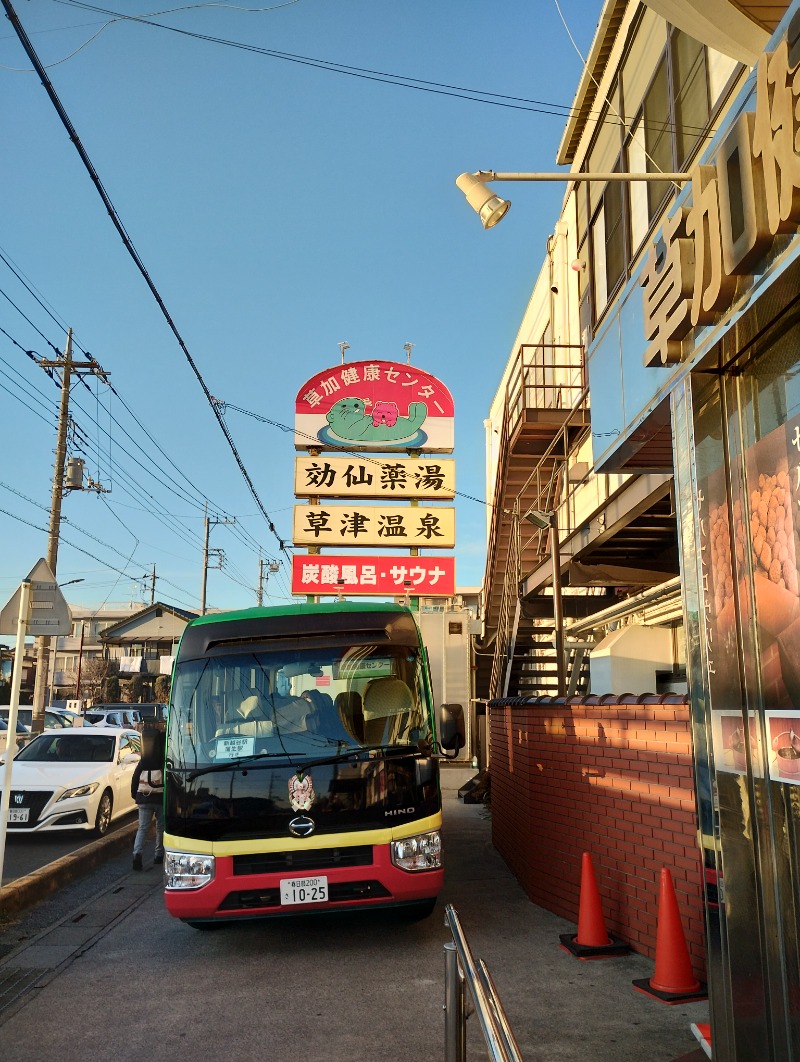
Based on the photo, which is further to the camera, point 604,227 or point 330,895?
point 604,227

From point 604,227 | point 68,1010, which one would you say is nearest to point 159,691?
point 604,227

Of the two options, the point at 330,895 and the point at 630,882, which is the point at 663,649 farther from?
the point at 330,895

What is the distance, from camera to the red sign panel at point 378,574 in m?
19.2

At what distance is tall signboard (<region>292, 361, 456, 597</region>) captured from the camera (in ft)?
63.2

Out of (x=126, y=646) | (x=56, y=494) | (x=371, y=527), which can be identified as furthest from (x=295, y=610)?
(x=126, y=646)

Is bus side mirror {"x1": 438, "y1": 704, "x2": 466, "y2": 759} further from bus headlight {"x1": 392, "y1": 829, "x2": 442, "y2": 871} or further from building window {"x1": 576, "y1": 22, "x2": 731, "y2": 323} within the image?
building window {"x1": 576, "y1": 22, "x2": 731, "y2": 323}

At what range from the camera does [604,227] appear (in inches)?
511

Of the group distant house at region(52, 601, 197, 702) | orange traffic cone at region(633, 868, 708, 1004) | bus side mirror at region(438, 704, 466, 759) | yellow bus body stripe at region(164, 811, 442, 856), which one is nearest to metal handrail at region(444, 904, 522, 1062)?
orange traffic cone at region(633, 868, 708, 1004)

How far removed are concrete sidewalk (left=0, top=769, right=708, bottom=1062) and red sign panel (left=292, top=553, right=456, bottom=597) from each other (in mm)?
11643

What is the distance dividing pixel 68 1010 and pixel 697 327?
17.6 ft

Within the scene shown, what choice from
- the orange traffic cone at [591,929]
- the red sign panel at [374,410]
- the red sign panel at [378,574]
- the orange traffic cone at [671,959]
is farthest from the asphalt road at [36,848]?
the red sign panel at [374,410]

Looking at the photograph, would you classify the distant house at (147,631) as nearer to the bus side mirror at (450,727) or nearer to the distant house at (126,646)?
the distant house at (126,646)

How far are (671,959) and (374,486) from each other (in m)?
14.9

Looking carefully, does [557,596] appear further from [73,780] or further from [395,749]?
[73,780]
